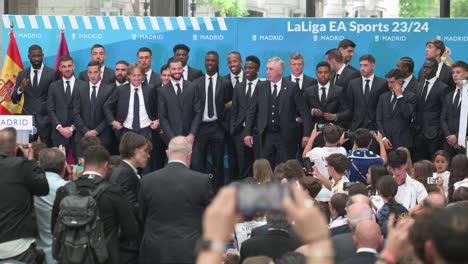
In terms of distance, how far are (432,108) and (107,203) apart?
747cm

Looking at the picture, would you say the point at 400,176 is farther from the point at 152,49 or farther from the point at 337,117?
the point at 152,49

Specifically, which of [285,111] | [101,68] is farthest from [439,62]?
[101,68]

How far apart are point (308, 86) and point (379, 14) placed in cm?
276

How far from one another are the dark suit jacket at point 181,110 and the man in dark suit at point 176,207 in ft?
21.8

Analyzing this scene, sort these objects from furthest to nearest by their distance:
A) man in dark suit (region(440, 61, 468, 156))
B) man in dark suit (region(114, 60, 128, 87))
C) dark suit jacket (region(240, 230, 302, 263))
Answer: man in dark suit (region(114, 60, 128, 87))
man in dark suit (region(440, 61, 468, 156))
dark suit jacket (region(240, 230, 302, 263))

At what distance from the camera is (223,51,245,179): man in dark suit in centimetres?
1563

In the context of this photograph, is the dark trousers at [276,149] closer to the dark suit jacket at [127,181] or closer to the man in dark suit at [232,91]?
the man in dark suit at [232,91]

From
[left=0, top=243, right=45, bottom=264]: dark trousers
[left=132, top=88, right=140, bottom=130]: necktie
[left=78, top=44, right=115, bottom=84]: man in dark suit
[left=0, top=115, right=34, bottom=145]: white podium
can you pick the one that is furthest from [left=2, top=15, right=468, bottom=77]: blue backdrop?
[left=0, top=243, right=45, bottom=264]: dark trousers

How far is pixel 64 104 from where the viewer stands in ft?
51.1

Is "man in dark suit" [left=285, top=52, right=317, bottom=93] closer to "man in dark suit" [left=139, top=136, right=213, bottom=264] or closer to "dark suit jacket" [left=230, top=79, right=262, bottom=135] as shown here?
"dark suit jacket" [left=230, top=79, right=262, bottom=135]

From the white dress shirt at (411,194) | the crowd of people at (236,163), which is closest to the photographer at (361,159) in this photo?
the crowd of people at (236,163)

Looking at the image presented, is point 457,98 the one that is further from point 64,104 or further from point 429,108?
point 64,104

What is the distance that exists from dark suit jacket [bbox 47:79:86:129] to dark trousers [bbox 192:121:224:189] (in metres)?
1.83

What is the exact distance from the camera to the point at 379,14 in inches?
687
